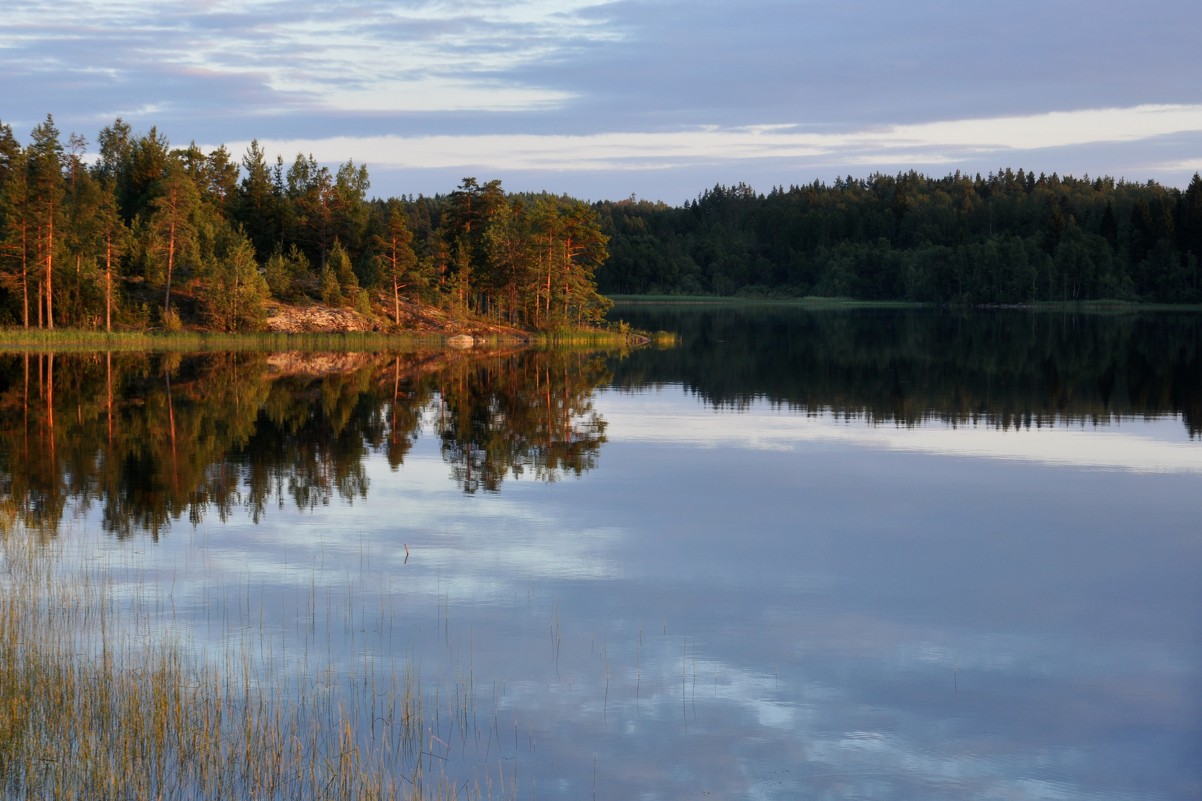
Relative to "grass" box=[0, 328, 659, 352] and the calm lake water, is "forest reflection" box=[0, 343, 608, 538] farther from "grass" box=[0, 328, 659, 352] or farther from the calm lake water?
"grass" box=[0, 328, 659, 352]

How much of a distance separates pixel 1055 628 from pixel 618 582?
625cm

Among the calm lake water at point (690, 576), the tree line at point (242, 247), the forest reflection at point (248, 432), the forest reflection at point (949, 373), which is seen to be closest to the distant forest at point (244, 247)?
the tree line at point (242, 247)

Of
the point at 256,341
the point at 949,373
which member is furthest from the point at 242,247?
the point at 949,373

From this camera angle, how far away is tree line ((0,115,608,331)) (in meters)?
83.7

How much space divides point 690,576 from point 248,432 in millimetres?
20522

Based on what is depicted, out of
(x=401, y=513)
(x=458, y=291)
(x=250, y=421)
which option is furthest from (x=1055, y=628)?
(x=458, y=291)

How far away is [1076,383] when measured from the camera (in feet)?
175

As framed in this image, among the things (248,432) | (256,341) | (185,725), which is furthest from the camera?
(256,341)

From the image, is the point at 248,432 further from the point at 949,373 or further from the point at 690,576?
the point at 949,373

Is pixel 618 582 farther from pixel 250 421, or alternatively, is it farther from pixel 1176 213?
pixel 1176 213

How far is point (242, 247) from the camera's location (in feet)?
292

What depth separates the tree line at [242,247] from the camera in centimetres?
8369

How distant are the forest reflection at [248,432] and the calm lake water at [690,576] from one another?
214 mm

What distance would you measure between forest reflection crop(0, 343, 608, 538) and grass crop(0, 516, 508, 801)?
24.7ft
